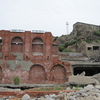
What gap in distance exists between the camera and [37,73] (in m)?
24.5

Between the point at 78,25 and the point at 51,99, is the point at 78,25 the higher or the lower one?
the higher one

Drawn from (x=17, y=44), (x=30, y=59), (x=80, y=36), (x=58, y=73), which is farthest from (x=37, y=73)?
(x=80, y=36)

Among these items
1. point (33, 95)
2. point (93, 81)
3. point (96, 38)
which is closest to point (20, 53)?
point (93, 81)

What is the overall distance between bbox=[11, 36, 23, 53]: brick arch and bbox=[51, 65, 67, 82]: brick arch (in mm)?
7433

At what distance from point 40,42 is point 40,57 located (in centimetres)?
304

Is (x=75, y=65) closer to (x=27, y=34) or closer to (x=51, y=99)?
(x=27, y=34)

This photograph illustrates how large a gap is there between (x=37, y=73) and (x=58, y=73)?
3435 mm

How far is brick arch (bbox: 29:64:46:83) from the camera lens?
2431 cm

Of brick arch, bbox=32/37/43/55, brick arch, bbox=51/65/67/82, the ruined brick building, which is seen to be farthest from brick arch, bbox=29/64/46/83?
brick arch, bbox=32/37/43/55

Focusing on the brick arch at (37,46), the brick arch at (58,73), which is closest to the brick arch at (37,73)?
the brick arch at (58,73)

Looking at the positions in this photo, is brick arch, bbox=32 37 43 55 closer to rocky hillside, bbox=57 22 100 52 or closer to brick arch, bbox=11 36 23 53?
brick arch, bbox=11 36 23 53

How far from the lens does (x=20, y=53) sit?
2678 cm

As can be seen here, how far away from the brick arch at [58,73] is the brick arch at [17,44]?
743 centimetres

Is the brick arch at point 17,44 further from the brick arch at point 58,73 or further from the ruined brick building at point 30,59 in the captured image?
the brick arch at point 58,73
